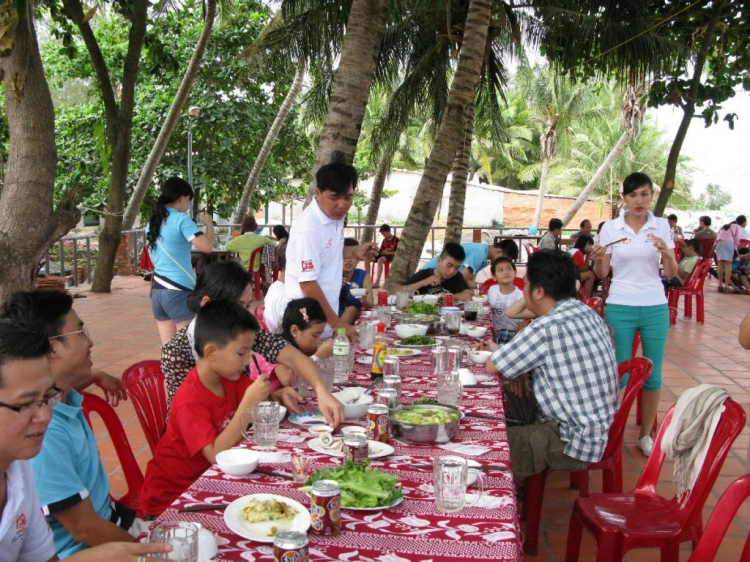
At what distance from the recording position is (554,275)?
11.6 ft

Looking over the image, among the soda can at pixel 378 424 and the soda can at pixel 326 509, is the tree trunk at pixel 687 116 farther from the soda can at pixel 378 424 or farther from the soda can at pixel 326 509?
the soda can at pixel 326 509

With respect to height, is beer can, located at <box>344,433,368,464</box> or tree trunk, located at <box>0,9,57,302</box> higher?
tree trunk, located at <box>0,9,57,302</box>

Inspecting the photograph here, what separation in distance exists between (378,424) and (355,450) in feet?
1.21

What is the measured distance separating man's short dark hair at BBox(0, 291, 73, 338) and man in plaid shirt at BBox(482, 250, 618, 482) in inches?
77.2

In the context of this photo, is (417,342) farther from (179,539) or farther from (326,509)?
(179,539)

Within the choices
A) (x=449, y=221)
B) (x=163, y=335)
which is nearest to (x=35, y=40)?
(x=163, y=335)

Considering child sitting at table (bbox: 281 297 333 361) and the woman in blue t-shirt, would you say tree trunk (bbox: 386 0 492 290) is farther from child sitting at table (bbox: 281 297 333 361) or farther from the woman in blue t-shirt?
child sitting at table (bbox: 281 297 333 361)

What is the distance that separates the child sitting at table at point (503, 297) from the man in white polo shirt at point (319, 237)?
2.21m

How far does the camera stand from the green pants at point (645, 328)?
491 centimetres

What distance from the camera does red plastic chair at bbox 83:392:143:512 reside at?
300cm

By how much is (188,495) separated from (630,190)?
378cm

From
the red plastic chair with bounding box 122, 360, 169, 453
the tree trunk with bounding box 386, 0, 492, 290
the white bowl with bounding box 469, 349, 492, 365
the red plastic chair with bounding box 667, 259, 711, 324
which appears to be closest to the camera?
the red plastic chair with bounding box 122, 360, 169, 453

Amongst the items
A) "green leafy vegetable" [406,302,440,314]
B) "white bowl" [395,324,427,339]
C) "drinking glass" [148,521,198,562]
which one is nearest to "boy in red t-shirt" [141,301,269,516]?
"drinking glass" [148,521,198,562]

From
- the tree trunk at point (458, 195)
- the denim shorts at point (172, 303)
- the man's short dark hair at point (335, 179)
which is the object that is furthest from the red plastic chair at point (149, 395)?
the tree trunk at point (458, 195)
